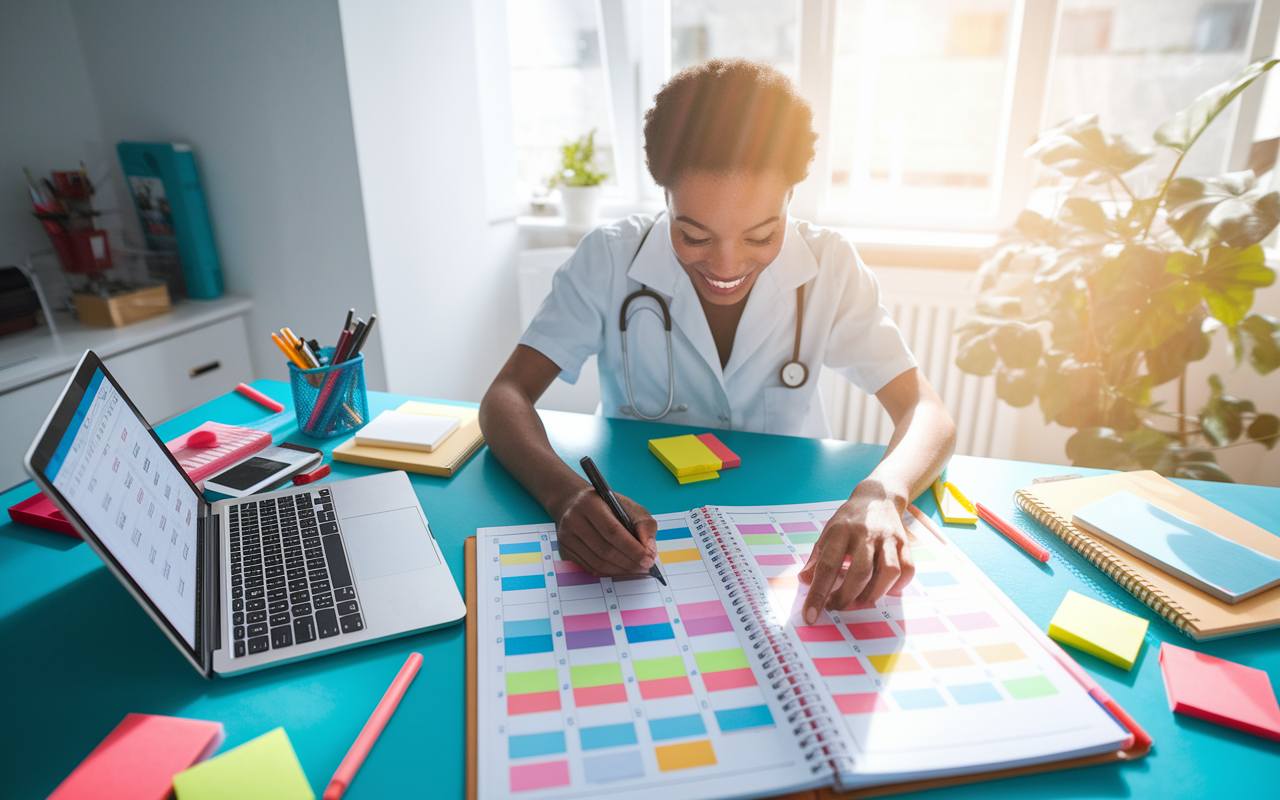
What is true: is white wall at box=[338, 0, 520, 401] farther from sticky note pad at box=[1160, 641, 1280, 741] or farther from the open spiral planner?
sticky note pad at box=[1160, 641, 1280, 741]

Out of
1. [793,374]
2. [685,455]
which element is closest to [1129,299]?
[793,374]

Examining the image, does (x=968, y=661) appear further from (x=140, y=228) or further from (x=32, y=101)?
(x=32, y=101)

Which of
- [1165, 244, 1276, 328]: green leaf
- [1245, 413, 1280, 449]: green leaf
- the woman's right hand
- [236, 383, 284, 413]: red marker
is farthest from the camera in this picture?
[1245, 413, 1280, 449]: green leaf

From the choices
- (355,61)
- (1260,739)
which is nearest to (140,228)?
(355,61)

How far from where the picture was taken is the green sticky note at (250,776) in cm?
50

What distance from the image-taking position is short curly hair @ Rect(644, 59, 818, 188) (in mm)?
1020

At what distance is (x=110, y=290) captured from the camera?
182cm

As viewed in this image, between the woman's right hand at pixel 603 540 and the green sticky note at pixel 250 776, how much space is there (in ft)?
1.05

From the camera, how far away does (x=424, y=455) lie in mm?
1030

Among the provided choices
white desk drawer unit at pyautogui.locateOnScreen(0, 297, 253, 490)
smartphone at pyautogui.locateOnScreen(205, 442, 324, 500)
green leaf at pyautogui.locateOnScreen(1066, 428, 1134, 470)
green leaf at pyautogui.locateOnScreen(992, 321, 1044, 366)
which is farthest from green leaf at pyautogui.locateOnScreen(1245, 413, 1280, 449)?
white desk drawer unit at pyautogui.locateOnScreen(0, 297, 253, 490)

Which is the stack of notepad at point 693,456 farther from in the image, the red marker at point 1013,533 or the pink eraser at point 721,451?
the red marker at point 1013,533

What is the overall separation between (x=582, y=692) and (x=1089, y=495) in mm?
728

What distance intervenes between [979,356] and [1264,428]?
0.72 meters

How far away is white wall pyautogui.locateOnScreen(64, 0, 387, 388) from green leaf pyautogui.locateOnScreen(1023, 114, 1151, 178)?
69.7 inches
